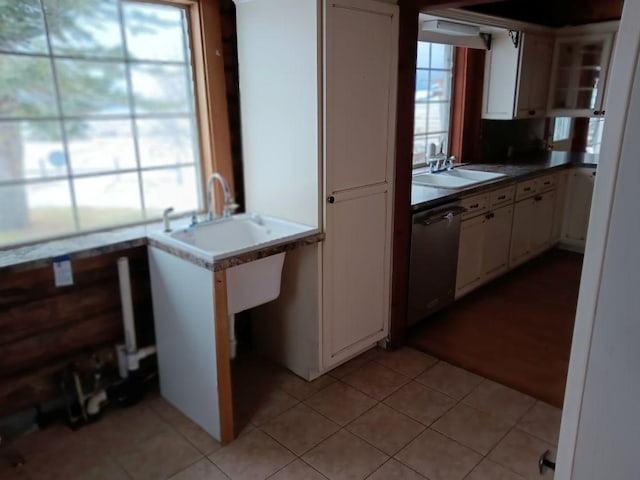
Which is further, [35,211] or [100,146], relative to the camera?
[100,146]

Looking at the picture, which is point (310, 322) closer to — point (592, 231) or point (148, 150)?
point (148, 150)

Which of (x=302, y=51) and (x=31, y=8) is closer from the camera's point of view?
(x=31, y=8)

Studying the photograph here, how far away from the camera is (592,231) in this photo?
0.64 m

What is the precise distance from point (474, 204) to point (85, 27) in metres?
2.55

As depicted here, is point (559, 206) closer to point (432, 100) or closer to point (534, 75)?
point (534, 75)

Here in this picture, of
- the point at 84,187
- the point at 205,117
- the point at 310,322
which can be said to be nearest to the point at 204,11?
the point at 205,117

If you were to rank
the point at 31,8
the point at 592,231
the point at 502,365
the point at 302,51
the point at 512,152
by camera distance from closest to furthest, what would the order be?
the point at 592,231 < the point at 31,8 < the point at 302,51 < the point at 502,365 < the point at 512,152

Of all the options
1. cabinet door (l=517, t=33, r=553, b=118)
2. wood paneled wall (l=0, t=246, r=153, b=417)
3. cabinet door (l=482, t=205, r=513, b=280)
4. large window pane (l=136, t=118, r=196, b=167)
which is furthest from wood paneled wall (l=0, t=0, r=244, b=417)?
cabinet door (l=517, t=33, r=553, b=118)

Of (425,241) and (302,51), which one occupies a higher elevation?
(302,51)

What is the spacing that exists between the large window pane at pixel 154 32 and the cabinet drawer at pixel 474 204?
77.8 inches

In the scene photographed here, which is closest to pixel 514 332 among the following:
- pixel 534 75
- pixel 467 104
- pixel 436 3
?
pixel 467 104

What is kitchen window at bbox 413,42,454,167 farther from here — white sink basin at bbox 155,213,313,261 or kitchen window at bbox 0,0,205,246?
kitchen window at bbox 0,0,205,246

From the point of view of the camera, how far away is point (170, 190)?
2.73 metres

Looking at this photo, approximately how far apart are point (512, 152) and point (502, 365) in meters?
2.55
